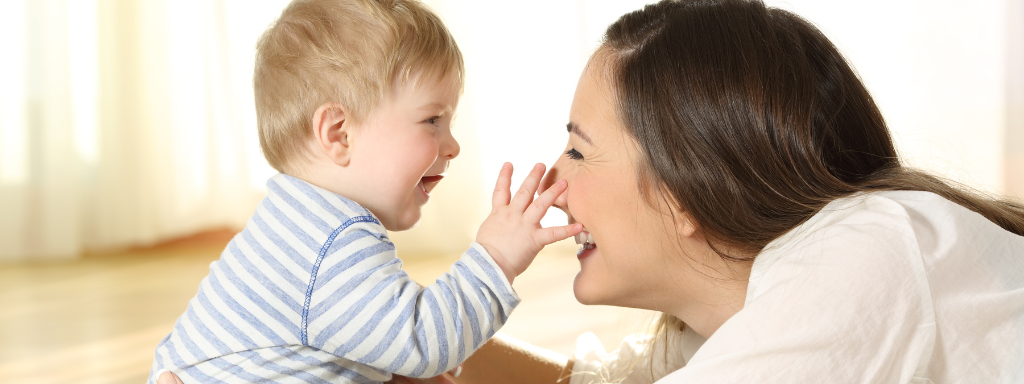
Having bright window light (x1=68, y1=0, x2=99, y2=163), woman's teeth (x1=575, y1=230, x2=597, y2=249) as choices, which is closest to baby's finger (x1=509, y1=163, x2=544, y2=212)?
woman's teeth (x1=575, y1=230, x2=597, y2=249)

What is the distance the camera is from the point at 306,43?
116 cm

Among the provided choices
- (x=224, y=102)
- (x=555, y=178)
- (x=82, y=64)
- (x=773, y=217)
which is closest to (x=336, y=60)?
(x=555, y=178)

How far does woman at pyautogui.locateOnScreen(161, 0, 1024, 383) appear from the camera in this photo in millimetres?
757

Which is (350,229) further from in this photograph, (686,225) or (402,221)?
(686,225)

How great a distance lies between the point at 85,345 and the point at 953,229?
233 cm

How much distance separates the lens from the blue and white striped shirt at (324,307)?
994 mm

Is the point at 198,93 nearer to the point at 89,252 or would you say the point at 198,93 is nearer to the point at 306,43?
the point at 89,252

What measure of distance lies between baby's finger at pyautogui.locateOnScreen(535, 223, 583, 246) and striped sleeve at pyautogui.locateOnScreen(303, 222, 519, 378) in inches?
4.4

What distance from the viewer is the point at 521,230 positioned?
3.61ft

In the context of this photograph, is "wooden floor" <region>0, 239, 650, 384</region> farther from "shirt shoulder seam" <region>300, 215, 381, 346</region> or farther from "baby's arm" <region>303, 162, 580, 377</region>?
"shirt shoulder seam" <region>300, 215, 381, 346</region>

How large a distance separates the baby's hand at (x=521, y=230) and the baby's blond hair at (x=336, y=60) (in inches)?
9.1

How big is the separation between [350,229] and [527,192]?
0.83ft

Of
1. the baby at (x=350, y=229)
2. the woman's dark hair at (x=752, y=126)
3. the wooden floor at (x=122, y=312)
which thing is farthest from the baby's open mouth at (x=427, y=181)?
the wooden floor at (x=122, y=312)

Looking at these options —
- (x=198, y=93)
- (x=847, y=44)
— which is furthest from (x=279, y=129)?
(x=198, y=93)
